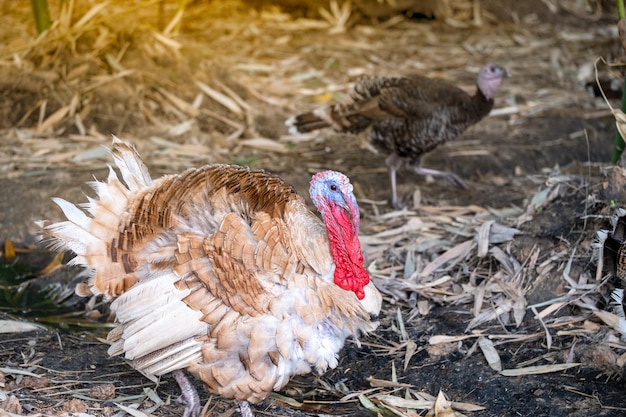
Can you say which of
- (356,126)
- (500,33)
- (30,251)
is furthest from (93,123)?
(500,33)

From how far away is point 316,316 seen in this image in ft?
12.0

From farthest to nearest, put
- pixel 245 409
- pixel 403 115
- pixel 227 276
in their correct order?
pixel 403 115 < pixel 245 409 < pixel 227 276

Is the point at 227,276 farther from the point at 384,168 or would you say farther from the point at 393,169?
the point at 384,168

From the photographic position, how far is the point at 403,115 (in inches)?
256

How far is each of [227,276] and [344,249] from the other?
52cm

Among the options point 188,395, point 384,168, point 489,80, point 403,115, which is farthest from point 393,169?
point 188,395

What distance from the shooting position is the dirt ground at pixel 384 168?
419 cm

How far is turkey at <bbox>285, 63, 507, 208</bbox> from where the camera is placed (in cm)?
650

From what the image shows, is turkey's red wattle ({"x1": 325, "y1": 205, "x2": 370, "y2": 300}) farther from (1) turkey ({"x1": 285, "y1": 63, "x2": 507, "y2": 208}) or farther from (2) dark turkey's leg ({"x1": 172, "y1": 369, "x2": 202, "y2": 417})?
(1) turkey ({"x1": 285, "y1": 63, "x2": 507, "y2": 208})

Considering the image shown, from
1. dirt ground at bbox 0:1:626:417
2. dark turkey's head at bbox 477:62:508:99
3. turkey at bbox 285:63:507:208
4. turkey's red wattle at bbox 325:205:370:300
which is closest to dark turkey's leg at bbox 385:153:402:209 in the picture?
turkey at bbox 285:63:507:208

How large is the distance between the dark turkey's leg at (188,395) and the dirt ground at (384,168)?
0.12 metres

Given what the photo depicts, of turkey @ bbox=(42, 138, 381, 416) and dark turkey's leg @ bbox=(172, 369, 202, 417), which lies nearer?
turkey @ bbox=(42, 138, 381, 416)

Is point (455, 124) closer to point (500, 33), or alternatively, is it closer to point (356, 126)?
point (356, 126)

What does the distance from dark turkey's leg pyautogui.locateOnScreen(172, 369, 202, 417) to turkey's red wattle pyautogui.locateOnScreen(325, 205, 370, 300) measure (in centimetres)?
85
